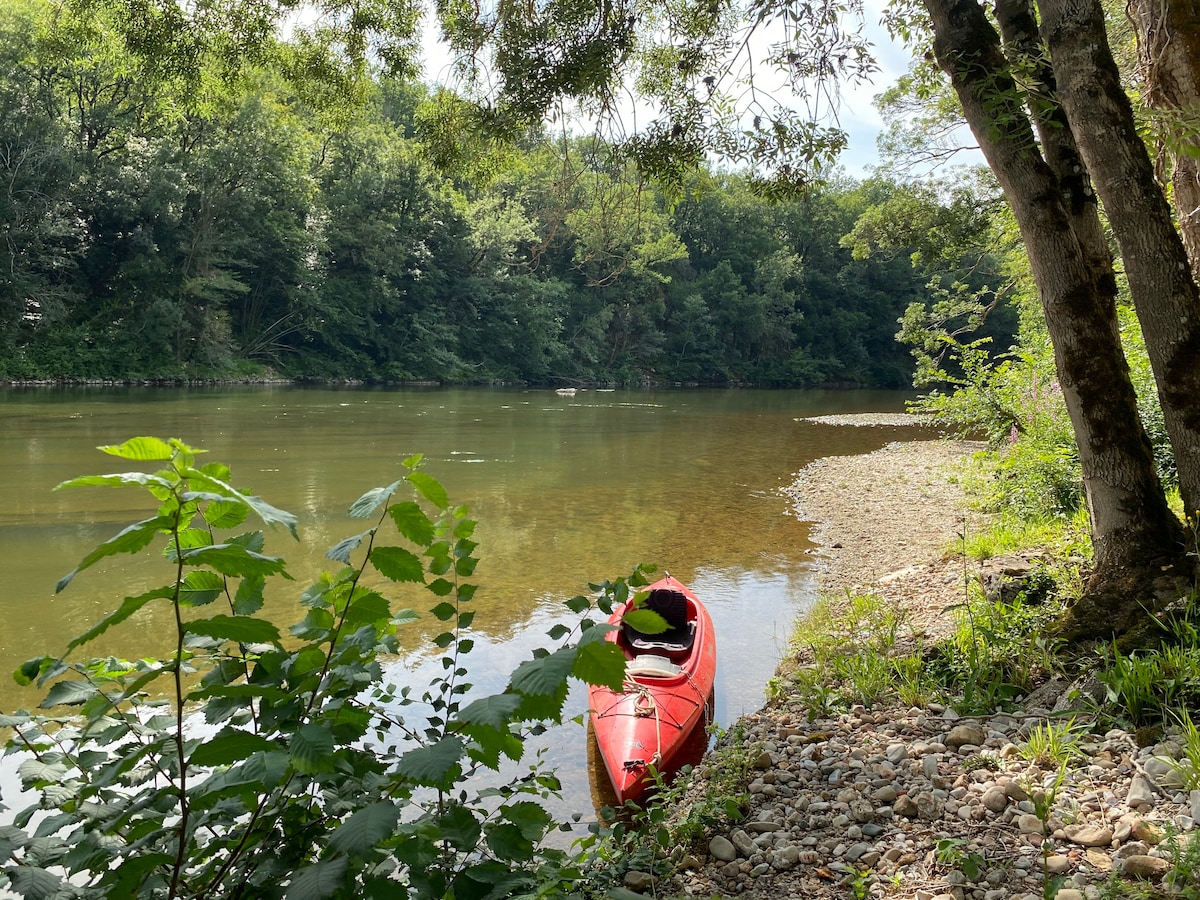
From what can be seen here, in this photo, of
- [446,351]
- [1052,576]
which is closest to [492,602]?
[1052,576]

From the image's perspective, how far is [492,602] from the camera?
743 cm

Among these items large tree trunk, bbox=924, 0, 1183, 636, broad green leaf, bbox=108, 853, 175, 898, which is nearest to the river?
broad green leaf, bbox=108, 853, 175, 898

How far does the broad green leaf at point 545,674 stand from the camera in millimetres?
1333

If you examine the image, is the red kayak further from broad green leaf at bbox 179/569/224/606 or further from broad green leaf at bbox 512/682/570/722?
broad green leaf at bbox 179/569/224/606

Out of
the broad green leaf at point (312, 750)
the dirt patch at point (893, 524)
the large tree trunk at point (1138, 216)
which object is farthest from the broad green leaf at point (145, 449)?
the dirt patch at point (893, 524)

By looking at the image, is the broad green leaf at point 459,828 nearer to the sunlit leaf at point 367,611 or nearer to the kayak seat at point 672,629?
the sunlit leaf at point 367,611

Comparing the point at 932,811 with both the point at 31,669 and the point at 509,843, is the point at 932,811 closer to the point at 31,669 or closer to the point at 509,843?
the point at 509,843

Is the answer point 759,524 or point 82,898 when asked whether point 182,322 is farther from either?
point 82,898

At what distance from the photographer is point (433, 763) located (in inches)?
52.6

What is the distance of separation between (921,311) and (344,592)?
13.3m

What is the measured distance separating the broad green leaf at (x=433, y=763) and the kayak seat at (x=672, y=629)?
4226mm

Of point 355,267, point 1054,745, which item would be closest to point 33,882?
point 1054,745

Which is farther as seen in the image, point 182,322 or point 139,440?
point 182,322

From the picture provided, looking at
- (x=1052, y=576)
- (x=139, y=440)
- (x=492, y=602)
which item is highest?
(x=139, y=440)
